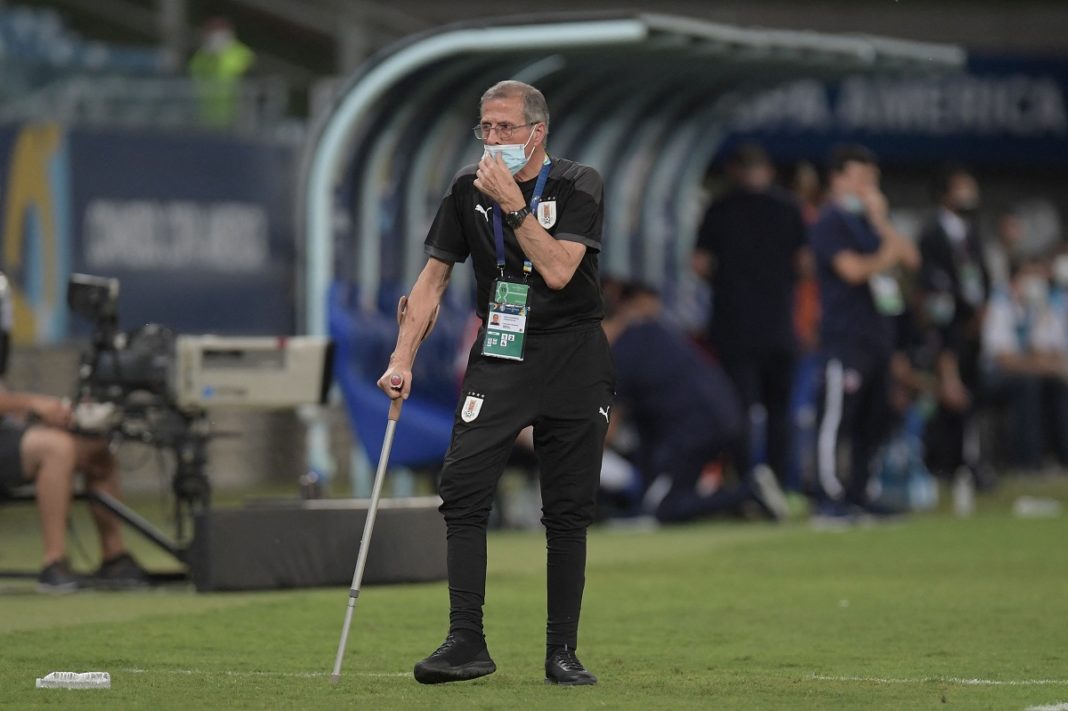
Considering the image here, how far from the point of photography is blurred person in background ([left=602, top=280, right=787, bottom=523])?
14.8 metres

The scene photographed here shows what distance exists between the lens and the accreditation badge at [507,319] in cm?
720

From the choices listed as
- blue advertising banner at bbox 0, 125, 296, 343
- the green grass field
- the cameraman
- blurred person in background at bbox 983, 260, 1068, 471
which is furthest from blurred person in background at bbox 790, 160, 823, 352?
the cameraman

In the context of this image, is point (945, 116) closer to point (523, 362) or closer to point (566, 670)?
point (523, 362)

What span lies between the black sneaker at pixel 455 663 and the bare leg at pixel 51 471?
378cm

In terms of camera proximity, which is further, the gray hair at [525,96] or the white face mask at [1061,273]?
the white face mask at [1061,273]

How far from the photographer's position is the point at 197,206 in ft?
61.3

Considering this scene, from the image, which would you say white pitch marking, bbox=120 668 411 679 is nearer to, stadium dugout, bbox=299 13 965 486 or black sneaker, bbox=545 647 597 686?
black sneaker, bbox=545 647 597 686

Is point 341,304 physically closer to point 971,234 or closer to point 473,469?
point 971,234

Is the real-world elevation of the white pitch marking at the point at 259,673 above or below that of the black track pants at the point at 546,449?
below

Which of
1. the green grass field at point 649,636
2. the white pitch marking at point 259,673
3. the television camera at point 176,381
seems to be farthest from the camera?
the television camera at point 176,381

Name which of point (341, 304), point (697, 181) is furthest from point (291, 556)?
point (697, 181)

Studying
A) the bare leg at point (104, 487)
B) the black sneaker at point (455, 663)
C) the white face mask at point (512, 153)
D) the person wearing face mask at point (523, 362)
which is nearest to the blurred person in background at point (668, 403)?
the bare leg at point (104, 487)

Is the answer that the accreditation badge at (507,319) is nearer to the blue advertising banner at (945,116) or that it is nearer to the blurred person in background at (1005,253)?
the blurred person in background at (1005,253)

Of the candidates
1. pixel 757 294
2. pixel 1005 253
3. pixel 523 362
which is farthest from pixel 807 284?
pixel 523 362
